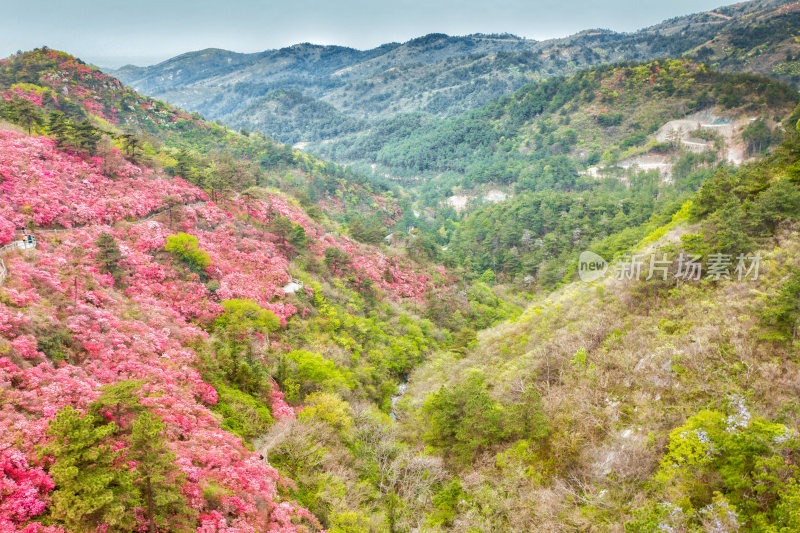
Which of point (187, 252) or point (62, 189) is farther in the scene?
point (187, 252)

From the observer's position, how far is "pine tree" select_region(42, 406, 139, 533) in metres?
13.4

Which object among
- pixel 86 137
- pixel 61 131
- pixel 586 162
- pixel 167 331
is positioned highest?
pixel 61 131

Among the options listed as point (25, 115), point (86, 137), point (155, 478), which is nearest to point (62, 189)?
point (86, 137)

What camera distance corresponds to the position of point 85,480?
13.8 m

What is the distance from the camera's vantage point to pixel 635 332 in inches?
1156

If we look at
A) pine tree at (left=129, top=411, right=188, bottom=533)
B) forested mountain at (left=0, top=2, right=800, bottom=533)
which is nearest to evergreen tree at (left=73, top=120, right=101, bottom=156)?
forested mountain at (left=0, top=2, right=800, bottom=533)

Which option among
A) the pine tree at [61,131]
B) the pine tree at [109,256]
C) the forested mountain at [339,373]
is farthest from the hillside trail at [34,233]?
the pine tree at [61,131]

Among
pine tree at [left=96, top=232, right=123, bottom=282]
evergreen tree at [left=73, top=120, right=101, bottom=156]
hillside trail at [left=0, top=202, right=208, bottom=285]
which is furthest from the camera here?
evergreen tree at [left=73, top=120, right=101, bottom=156]

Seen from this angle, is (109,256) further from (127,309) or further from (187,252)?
(187,252)

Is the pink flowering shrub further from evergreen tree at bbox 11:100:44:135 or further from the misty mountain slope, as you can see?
the misty mountain slope

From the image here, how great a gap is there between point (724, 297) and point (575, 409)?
40.5ft

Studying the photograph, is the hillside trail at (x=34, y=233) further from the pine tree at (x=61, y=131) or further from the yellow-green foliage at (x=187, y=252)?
the pine tree at (x=61, y=131)

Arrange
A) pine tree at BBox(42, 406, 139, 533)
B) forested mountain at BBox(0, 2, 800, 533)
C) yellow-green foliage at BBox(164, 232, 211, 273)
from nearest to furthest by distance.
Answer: pine tree at BBox(42, 406, 139, 533) → forested mountain at BBox(0, 2, 800, 533) → yellow-green foliage at BBox(164, 232, 211, 273)

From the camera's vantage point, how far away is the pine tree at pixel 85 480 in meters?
13.4
